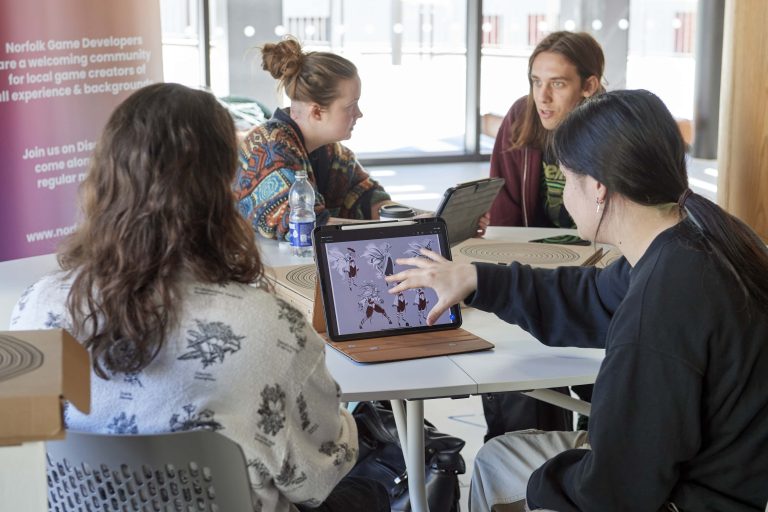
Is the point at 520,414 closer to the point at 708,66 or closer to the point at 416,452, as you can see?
the point at 416,452

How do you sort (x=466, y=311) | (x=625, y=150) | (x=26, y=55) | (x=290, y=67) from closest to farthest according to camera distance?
(x=625, y=150)
(x=466, y=311)
(x=290, y=67)
(x=26, y=55)

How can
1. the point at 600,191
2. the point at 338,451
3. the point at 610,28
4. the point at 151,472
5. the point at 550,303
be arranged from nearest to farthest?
the point at 151,472 < the point at 338,451 < the point at 600,191 < the point at 550,303 < the point at 610,28

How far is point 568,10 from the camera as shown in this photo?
837 centimetres

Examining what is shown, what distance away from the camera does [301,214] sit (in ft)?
9.52

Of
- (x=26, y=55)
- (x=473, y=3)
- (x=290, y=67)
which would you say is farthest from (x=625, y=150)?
(x=473, y=3)

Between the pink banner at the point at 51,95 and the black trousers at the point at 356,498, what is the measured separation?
195 centimetres

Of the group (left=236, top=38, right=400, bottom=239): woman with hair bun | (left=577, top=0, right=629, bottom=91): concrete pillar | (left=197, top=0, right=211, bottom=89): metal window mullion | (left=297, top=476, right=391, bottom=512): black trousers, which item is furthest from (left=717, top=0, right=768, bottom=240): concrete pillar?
(left=577, top=0, right=629, bottom=91): concrete pillar

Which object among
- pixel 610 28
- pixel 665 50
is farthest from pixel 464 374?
pixel 665 50

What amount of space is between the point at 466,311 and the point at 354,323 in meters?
0.35

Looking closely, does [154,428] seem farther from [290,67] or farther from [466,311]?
[290,67]

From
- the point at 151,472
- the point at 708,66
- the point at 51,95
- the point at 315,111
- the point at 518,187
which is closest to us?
the point at 151,472

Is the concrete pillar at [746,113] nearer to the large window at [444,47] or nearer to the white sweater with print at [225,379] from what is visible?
the white sweater with print at [225,379]

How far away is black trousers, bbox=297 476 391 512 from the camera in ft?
6.09

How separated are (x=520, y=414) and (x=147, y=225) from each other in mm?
1789
